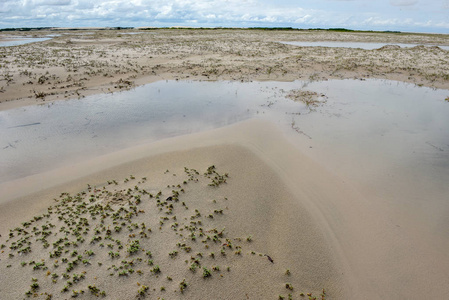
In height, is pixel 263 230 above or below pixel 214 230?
below

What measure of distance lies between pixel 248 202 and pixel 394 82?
28.7 m

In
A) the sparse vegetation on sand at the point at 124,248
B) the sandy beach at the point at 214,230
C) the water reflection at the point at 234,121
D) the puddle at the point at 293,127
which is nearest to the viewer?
the sparse vegetation on sand at the point at 124,248

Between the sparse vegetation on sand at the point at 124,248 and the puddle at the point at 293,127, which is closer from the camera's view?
the sparse vegetation on sand at the point at 124,248

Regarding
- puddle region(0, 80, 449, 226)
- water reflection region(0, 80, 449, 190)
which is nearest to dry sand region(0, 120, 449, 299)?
puddle region(0, 80, 449, 226)

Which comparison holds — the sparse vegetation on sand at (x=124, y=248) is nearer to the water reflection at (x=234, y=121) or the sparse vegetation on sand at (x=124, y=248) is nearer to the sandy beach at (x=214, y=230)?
the sandy beach at (x=214, y=230)

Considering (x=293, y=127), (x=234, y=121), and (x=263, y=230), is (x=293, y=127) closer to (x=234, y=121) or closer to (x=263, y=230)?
(x=234, y=121)

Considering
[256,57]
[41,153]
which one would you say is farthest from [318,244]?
[256,57]

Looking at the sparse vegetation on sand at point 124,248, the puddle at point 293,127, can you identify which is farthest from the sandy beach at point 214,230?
the puddle at point 293,127

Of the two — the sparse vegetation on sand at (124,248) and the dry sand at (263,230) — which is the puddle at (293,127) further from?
the sparse vegetation on sand at (124,248)

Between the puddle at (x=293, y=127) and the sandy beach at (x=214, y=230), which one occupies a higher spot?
the puddle at (x=293, y=127)

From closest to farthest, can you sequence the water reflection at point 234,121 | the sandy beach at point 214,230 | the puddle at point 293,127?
1. the sandy beach at point 214,230
2. the puddle at point 293,127
3. the water reflection at point 234,121

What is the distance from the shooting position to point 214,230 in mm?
8742

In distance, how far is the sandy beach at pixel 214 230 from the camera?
23.4ft

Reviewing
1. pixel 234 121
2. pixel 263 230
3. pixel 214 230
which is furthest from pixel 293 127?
pixel 214 230
